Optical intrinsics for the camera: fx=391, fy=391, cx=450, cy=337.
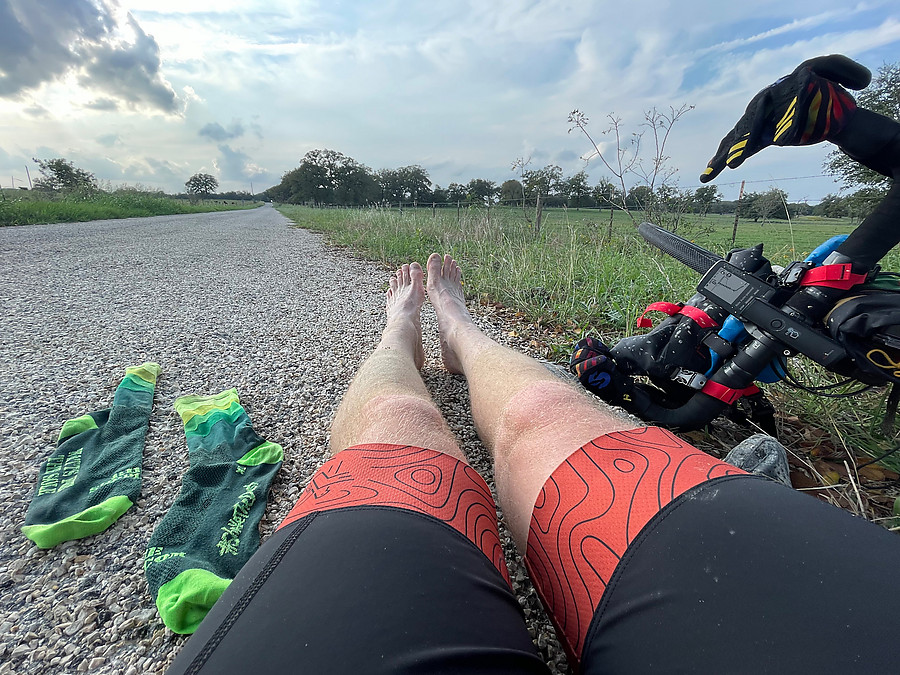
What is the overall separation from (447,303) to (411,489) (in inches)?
57.9

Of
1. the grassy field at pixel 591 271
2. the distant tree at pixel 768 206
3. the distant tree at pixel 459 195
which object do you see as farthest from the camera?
the distant tree at pixel 459 195

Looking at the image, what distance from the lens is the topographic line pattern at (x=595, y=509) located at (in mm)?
568

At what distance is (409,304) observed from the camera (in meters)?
2.12

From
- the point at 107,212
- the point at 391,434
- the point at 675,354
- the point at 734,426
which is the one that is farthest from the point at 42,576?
the point at 107,212

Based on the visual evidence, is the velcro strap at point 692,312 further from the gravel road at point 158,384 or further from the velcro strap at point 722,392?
the gravel road at point 158,384

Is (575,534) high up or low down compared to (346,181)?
down

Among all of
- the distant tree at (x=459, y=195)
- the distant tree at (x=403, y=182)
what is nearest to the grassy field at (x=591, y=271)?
the distant tree at (x=459, y=195)

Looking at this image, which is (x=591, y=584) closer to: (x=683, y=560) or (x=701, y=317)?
(x=683, y=560)

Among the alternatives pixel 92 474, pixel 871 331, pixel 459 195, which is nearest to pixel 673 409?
pixel 871 331

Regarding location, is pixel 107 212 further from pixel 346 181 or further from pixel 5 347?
pixel 346 181

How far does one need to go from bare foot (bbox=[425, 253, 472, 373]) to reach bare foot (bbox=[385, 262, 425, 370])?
78 mm

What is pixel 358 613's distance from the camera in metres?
0.45

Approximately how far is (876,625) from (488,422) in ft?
2.49

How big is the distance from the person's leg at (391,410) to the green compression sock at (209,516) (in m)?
0.28
